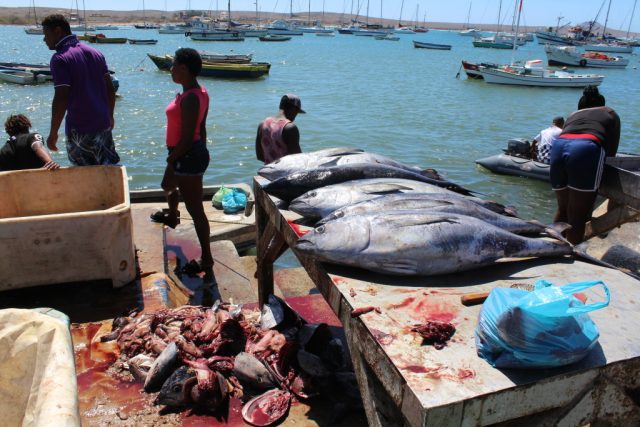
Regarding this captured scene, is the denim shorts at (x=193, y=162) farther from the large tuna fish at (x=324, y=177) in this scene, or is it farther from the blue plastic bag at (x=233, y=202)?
the blue plastic bag at (x=233, y=202)

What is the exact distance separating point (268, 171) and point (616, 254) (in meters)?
4.15

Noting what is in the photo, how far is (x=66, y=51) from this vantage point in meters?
4.90

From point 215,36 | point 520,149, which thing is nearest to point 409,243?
point 520,149

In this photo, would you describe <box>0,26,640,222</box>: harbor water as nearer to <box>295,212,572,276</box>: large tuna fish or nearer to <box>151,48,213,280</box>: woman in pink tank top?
<box>151,48,213,280</box>: woman in pink tank top

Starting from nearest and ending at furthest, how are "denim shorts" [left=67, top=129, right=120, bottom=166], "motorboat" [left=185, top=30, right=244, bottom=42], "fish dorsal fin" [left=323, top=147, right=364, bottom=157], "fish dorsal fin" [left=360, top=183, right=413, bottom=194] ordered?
1. "fish dorsal fin" [left=360, top=183, right=413, bottom=194]
2. "fish dorsal fin" [left=323, top=147, right=364, bottom=157]
3. "denim shorts" [left=67, top=129, right=120, bottom=166]
4. "motorboat" [left=185, top=30, right=244, bottom=42]

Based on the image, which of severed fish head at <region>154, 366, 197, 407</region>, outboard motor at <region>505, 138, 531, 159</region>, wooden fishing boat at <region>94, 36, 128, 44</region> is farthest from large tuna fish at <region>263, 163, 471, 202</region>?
wooden fishing boat at <region>94, 36, 128, 44</region>

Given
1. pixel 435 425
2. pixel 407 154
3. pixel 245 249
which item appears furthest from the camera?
pixel 407 154

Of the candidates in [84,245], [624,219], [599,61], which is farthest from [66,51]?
[599,61]

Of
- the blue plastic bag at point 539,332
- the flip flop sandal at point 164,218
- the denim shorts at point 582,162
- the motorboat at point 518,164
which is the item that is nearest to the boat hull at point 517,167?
the motorboat at point 518,164

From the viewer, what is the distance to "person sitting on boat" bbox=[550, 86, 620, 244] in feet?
16.3

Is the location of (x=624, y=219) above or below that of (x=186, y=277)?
above

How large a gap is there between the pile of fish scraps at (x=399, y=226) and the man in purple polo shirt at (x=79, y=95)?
8.66 ft

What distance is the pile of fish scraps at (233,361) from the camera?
313 centimetres

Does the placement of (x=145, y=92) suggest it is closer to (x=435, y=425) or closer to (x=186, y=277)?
(x=186, y=277)
